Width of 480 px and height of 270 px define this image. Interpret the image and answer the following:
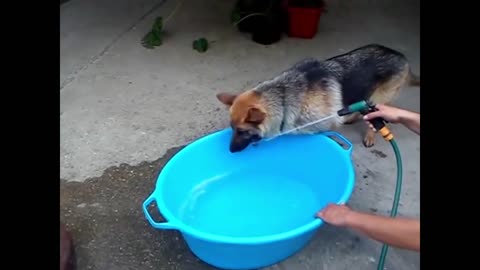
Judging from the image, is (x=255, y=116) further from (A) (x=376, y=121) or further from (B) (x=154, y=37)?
(B) (x=154, y=37)

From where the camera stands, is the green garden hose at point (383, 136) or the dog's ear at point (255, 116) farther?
the dog's ear at point (255, 116)

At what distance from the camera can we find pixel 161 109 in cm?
395

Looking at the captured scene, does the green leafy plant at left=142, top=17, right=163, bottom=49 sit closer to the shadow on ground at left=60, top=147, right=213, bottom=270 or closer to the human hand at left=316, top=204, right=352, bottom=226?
the shadow on ground at left=60, top=147, right=213, bottom=270

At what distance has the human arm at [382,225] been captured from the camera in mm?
2100

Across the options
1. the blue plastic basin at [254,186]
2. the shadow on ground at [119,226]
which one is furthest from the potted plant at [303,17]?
the shadow on ground at [119,226]

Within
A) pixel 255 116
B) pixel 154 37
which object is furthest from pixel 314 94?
pixel 154 37

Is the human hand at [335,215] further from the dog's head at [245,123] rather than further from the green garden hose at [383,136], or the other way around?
the dog's head at [245,123]

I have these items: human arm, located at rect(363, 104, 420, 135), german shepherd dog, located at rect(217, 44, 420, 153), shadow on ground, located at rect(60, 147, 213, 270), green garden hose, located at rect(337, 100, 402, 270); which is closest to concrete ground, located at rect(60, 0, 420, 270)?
shadow on ground, located at rect(60, 147, 213, 270)

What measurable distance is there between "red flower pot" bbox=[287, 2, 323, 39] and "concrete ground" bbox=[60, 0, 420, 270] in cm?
9

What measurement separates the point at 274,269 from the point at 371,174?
0.93 meters

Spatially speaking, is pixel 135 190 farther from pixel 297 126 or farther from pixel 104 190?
pixel 297 126

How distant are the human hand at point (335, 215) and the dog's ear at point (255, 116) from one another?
0.73 meters

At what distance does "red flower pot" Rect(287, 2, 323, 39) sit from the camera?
460 centimetres
